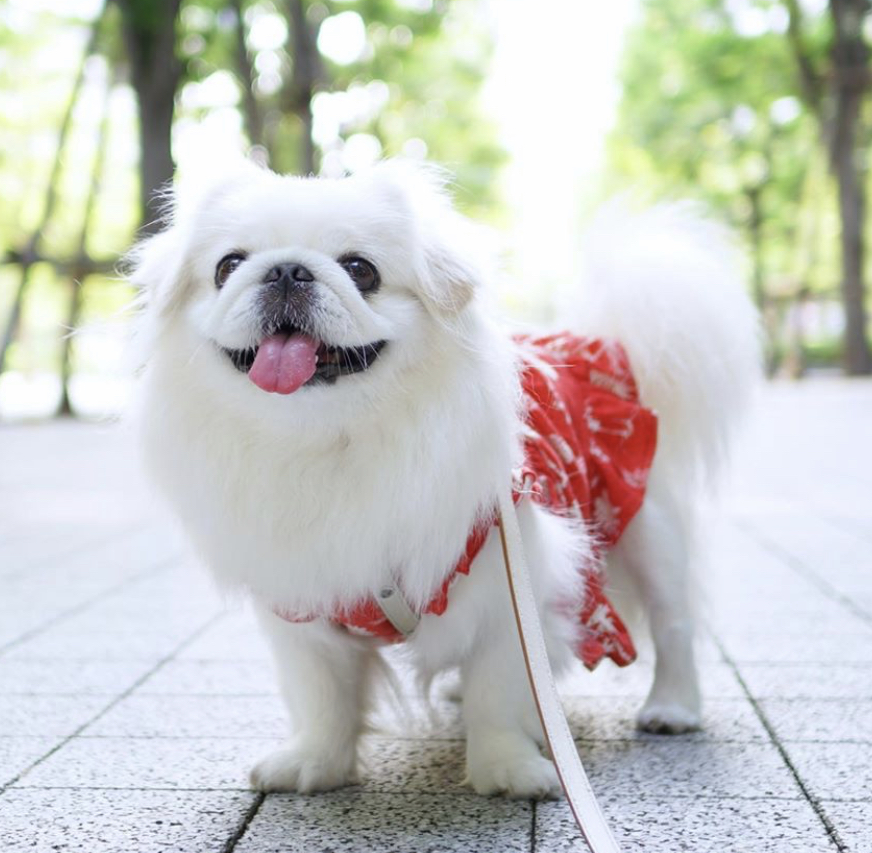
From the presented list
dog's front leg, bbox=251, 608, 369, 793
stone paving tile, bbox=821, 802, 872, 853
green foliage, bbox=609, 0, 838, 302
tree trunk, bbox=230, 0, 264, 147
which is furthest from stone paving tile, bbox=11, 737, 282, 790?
green foliage, bbox=609, 0, 838, 302

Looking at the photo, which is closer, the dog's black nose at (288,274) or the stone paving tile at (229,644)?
the dog's black nose at (288,274)

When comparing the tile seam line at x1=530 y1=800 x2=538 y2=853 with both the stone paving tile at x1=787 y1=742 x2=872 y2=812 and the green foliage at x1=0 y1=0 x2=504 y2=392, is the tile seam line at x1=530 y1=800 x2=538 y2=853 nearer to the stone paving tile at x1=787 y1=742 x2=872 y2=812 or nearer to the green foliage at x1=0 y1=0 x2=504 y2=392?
the stone paving tile at x1=787 y1=742 x2=872 y2=812

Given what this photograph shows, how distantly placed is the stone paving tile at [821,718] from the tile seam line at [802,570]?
108 centimetres

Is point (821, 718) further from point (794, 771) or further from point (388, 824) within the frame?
point (388, 824)

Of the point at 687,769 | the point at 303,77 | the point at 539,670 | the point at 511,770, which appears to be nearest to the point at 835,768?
the point at 687,769

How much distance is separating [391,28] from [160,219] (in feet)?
57.2

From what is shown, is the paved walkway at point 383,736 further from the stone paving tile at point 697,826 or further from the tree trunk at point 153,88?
the tree trunk at point 153,88

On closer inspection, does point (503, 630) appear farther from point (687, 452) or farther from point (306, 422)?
point (687, 452)

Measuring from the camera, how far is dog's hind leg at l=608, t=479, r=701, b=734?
3297mm

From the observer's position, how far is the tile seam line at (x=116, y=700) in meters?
2.90

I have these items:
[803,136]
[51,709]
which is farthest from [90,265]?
[803,136]

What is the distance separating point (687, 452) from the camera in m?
3.70

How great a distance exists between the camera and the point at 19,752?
3082 mm

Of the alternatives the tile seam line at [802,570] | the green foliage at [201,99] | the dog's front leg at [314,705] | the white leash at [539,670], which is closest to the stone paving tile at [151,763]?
the dog's front leg at [314,705]
